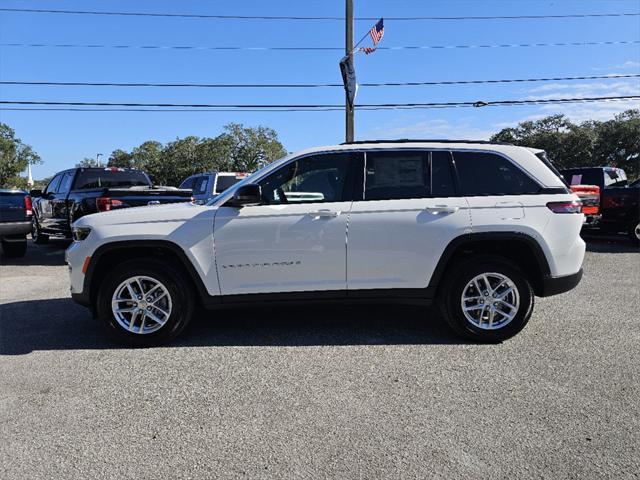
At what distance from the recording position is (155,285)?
4.66 m

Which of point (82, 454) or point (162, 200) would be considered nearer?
point (82, 454)

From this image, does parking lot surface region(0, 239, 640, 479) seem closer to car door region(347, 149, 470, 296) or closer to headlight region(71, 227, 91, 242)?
car door region(347, 149, 470, 296)

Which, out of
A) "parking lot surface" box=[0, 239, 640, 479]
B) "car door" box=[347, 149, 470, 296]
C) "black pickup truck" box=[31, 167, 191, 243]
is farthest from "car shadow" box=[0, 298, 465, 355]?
"black pickup truck" box=[31, 167, 191, 243]

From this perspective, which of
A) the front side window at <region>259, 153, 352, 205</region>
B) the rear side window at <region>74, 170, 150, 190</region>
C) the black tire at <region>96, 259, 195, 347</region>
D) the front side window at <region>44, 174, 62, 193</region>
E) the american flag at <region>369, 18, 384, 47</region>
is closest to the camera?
the black tire at <region>96, 259, 195, 347</region>

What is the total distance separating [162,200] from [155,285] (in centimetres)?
477

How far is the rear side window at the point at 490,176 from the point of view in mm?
4672

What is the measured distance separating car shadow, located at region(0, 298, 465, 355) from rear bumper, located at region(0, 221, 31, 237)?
15.6 feet

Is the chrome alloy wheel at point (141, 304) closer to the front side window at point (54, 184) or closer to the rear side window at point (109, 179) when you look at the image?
the rear side window at point (109, 179)

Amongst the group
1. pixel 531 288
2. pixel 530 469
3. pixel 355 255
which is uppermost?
pixel 355 255

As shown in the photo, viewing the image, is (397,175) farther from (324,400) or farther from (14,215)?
(14,215)

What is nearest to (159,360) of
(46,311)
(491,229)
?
(46,311)

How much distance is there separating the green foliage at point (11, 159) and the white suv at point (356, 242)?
94.3m

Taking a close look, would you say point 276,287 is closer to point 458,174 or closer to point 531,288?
point 458,174

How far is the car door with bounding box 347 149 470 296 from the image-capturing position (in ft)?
15.0
